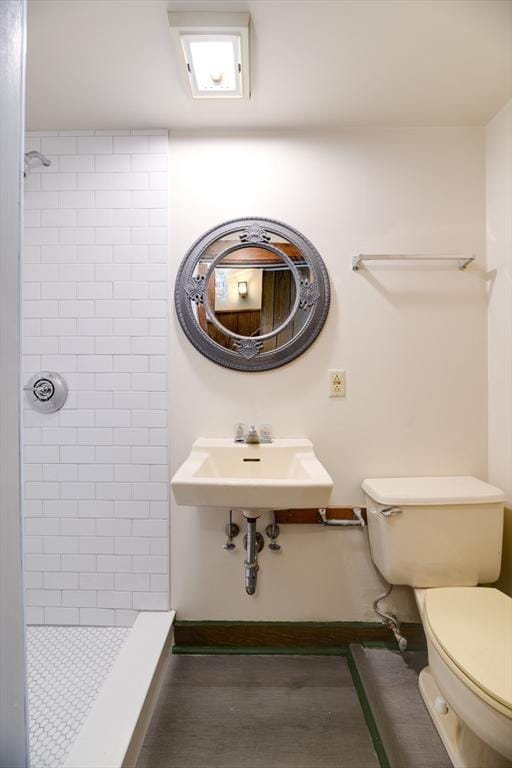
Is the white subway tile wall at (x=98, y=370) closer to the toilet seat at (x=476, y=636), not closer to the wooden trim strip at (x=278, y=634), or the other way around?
the wooden trim strip at (x=278, y=634)

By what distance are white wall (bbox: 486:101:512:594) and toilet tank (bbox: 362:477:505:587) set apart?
0.19 metres

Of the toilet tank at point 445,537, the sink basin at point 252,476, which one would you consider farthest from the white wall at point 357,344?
the toilet tank at point 445,537

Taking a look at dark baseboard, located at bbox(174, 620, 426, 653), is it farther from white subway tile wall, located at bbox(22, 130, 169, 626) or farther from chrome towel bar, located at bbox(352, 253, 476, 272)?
chrome towel bar, located at bbox(352, 253, 476, 272)

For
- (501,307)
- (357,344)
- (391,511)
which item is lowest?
(391,511)

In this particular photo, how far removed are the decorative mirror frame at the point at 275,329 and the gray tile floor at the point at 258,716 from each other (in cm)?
124

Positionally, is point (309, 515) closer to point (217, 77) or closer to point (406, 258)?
point (406, 258)

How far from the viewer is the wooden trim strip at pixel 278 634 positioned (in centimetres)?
162

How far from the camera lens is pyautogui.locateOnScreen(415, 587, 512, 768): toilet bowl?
90cm

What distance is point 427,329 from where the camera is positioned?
1.64 meters

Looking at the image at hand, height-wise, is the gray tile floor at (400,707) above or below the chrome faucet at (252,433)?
below

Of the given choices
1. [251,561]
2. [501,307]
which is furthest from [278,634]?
[501,307]

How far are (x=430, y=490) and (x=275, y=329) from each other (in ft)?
2.97

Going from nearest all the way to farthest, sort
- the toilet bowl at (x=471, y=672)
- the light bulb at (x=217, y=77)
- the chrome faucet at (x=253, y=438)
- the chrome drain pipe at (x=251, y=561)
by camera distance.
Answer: the toilet bowl at (x=471, y=672) → the light bulb at (x=217, y=77) → the chrome drain pipe at (x=251, y=561) → the chrome faucet at (x=253, y=438)

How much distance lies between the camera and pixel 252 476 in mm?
1562
